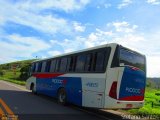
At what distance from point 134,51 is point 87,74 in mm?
2438

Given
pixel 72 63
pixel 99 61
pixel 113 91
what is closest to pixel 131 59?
pixel 99 61

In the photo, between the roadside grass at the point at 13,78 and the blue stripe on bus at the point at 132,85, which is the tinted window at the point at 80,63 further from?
the roadside grass at the point at 13,78

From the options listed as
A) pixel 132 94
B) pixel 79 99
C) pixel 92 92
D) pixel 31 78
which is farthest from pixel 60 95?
pixel 31 78

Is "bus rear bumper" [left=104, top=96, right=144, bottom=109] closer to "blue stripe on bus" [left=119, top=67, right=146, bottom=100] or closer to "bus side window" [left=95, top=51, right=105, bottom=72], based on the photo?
"blue stripe on bus" [left=119, top=67, right=146, bottom=100]

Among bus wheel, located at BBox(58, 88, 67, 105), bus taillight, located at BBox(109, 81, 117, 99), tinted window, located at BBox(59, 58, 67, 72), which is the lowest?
bus wheel, located at BBox(58, 88, 67, 105)

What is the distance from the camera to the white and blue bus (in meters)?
12.6

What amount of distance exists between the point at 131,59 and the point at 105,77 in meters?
1.54

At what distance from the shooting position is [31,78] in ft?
80.6

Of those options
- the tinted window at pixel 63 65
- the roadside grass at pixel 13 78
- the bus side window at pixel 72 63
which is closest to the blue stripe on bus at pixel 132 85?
the bus side window at pixel 72 63

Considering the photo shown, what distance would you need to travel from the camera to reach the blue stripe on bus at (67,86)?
591 inches

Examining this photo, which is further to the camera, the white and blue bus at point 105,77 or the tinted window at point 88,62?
the tinted window at point 88,62

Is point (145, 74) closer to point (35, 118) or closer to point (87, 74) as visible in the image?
point (87, 74)

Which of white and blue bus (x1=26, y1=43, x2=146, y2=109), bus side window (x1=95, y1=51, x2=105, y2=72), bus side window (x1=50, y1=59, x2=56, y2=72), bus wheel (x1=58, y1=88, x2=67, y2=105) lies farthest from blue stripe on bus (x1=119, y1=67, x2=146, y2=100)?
bus side window (x1=50, y1=59, x2=56, y2=72)

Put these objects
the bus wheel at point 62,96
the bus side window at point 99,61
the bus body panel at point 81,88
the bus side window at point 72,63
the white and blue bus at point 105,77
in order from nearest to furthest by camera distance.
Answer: the white and blue bus at point 105,77 → the bus body panel at point 81,88 → the bus side window at point 99,61 → the bus side window at point 72,63 → the bus wheel at point 62,96
